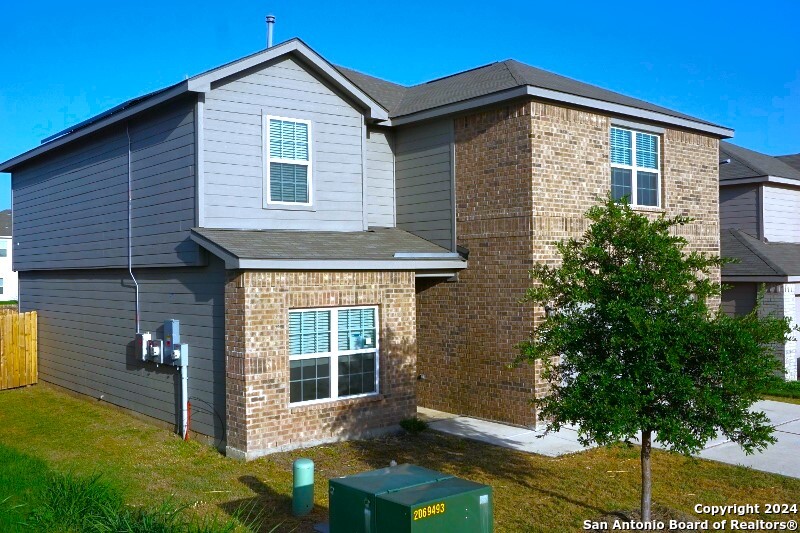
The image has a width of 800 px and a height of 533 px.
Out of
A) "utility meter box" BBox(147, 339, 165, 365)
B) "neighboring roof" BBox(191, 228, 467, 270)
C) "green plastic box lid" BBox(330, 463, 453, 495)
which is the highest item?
"neighboring roof" BBox(191, 228, 467, 270)

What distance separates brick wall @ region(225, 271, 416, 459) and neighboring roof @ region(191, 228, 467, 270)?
26cm

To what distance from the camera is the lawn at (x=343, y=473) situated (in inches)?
359

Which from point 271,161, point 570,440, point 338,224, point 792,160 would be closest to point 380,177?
point 338,224

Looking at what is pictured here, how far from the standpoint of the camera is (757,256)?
64.9 ft

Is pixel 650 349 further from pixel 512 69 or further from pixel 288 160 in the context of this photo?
pixel 512 69

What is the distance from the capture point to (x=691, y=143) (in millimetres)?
15922

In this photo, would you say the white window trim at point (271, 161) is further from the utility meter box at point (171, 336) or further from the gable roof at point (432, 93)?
the utility meter box at point (171, 336)

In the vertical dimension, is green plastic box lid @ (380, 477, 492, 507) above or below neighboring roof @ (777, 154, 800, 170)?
below

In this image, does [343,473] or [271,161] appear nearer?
[343,473]

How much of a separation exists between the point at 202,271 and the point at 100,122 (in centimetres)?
457

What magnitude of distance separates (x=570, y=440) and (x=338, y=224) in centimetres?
564

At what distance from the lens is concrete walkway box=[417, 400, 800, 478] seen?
11.1m

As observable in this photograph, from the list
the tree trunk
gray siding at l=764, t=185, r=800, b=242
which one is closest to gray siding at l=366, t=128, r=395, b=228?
the tree trunk

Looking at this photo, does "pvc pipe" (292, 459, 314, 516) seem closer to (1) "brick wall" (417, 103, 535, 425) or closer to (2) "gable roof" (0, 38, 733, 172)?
(1) "brick wall" (417, 103, 535, 425)
